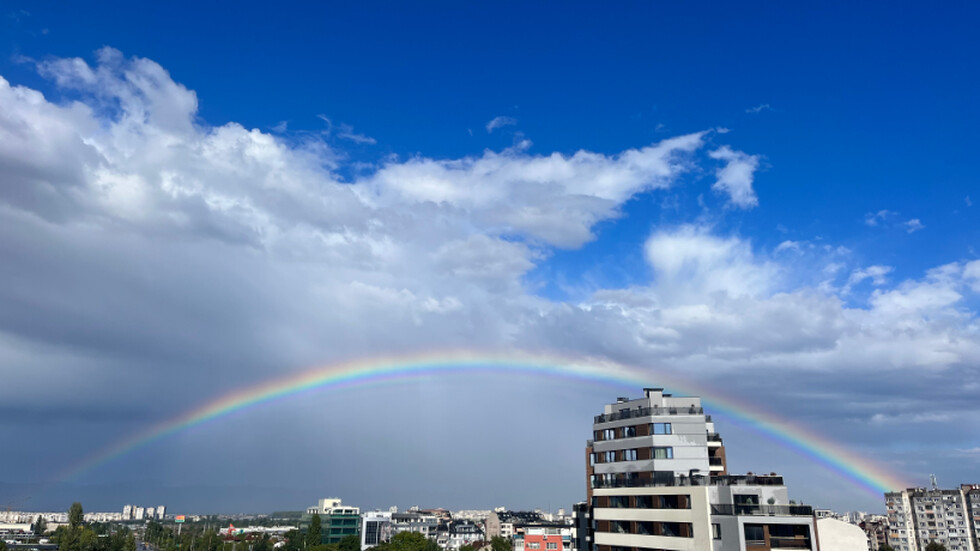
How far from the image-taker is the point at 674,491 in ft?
192

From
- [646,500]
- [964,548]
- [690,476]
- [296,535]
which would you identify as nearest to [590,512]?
[646,500]

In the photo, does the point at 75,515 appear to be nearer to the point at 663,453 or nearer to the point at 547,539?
the point at 547,539

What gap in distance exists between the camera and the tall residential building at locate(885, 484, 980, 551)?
138 m

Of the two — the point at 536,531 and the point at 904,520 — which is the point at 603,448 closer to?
the point at 536,531

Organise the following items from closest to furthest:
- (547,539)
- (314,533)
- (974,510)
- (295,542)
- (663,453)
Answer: (663,453) < (547,539) < (974,510) < (314,533) < (295,542)

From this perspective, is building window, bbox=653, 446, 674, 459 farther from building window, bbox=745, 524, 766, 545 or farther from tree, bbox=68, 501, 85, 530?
tree, bbox=68, 501, 85, 530

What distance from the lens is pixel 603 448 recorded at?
70688 millimetres

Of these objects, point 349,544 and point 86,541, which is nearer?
point 349,544

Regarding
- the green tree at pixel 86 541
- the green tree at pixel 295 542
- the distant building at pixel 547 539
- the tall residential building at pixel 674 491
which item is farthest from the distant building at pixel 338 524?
the tall residential building at pixel 674 491

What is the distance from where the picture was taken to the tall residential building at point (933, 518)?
452 feet

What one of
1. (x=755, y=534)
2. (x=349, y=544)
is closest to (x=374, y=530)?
(x=349, y=544)

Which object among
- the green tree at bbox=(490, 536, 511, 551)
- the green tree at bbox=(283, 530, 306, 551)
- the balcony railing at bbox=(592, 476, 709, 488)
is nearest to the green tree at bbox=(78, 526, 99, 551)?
the green tree at bbox=(283, 530, 306, 551)

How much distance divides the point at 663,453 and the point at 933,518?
125 metres

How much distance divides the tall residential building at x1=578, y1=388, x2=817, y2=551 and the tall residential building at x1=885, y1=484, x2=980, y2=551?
108 m
